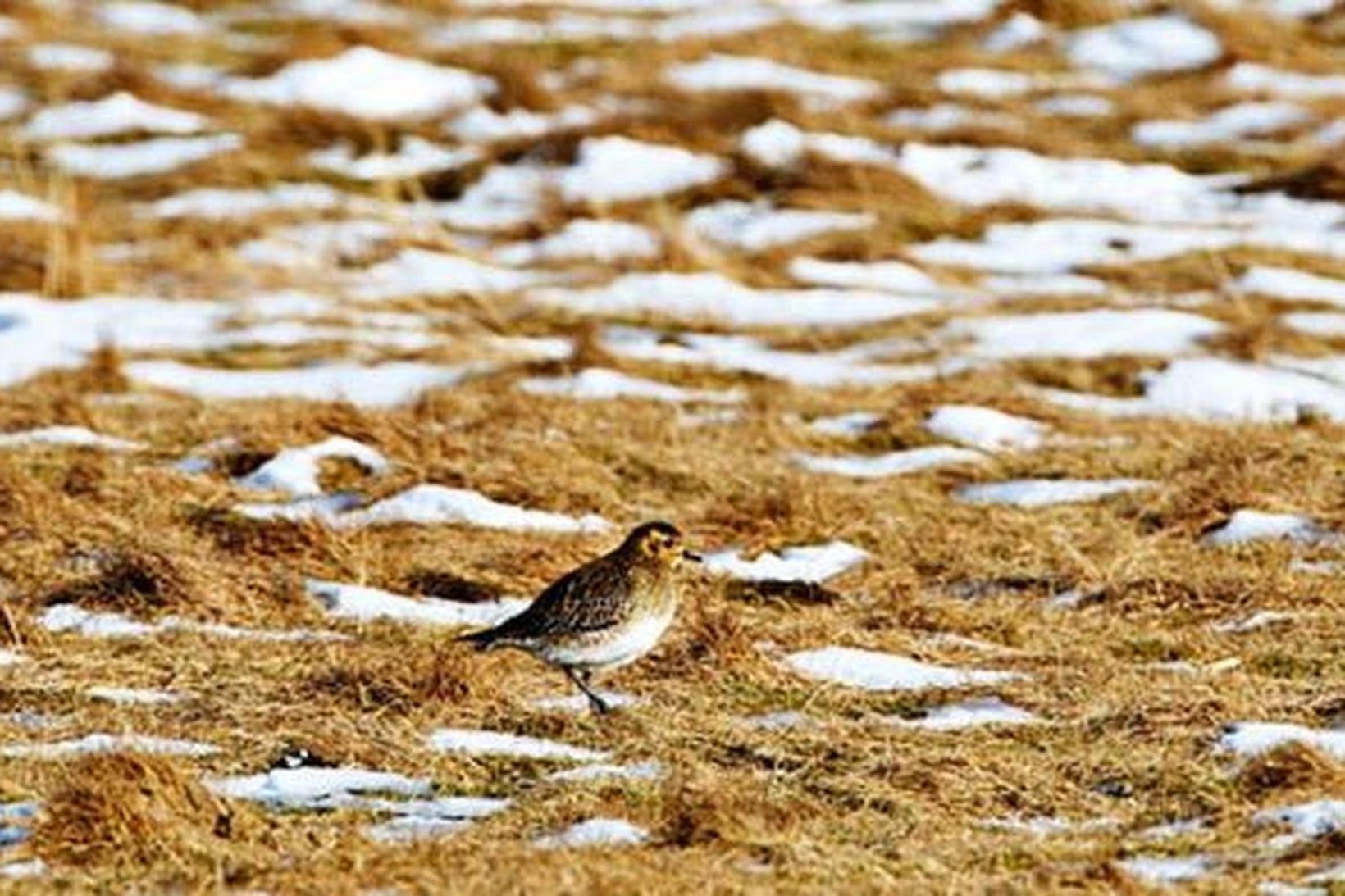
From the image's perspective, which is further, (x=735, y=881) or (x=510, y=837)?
(x=510, y=837)

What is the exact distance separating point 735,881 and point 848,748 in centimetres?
139

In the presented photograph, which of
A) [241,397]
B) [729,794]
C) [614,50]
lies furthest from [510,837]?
[614,50]

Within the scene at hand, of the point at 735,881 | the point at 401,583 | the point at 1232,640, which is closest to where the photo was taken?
the point at 735,881

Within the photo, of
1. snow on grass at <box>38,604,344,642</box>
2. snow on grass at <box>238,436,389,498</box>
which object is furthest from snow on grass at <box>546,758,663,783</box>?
snow on grass at <box>238,436,389,498</box>

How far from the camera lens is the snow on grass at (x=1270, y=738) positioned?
22.9ft

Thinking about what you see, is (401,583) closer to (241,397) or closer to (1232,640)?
(1232,640)

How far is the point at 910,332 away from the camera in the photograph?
14.4 m

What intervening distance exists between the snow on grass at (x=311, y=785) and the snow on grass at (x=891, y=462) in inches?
189

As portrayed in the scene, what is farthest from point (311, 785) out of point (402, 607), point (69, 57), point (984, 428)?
point (69, 57)

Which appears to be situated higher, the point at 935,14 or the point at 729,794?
the point at 729,794

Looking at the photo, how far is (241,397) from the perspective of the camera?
42.7ft

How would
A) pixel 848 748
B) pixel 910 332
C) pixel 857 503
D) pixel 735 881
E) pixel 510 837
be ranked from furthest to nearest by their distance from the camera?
1. pixel 910 332
2. pixel 857 503
3. pixel 848 748
4. pixel 510 837
5. pixel 735 881

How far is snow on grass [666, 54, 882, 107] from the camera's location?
2038 cm

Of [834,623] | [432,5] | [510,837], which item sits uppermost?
[510,837]
